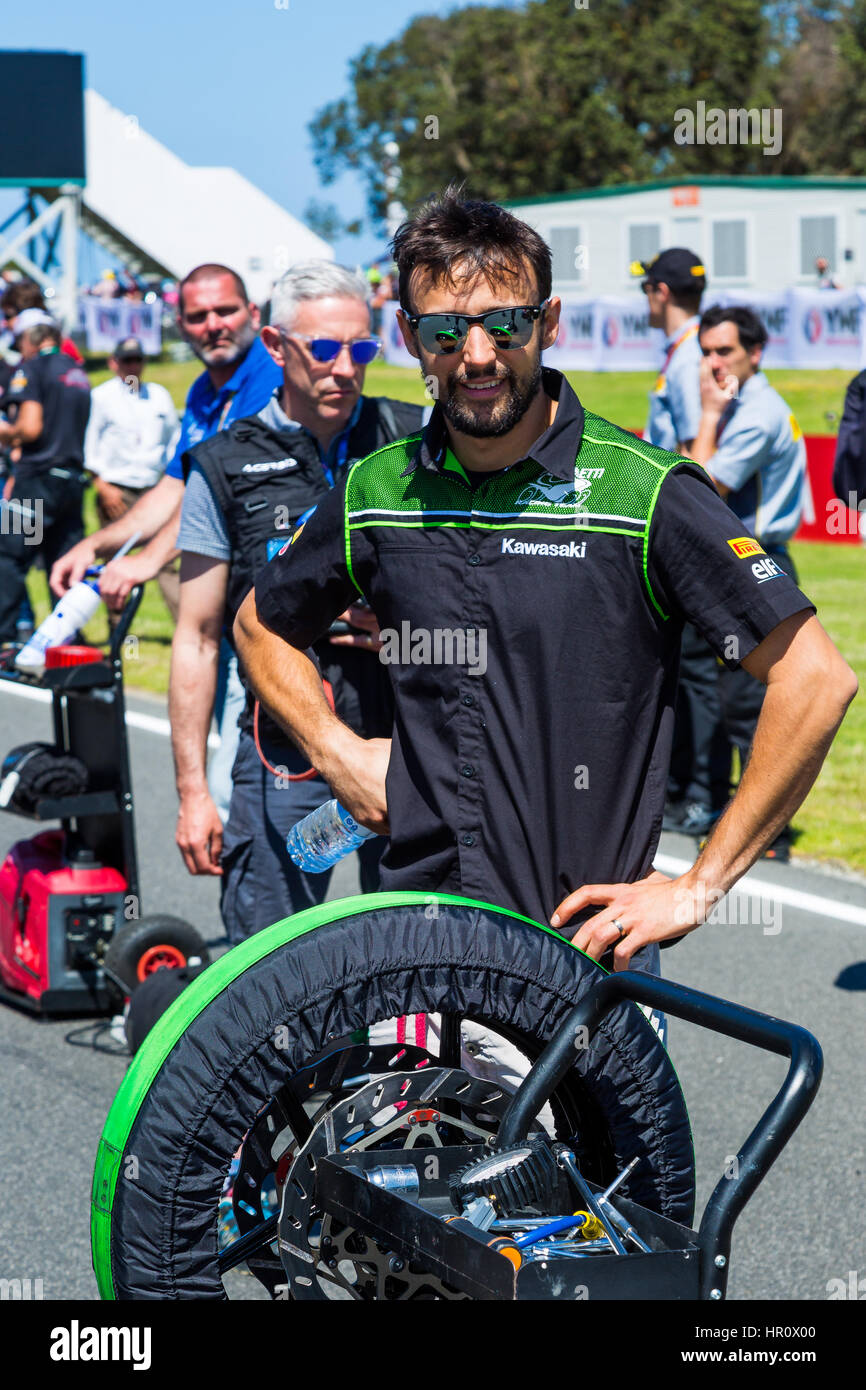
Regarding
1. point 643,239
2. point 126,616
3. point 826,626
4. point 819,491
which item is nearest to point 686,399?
point 126,616

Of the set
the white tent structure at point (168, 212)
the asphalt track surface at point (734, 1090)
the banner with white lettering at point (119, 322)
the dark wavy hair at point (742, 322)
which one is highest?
the white tent structure at point (168, 212)

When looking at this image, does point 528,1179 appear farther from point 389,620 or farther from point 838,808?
point 838,808

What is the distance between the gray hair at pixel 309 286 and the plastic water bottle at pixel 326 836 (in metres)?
1.50

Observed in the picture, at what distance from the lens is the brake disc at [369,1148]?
2209 mm

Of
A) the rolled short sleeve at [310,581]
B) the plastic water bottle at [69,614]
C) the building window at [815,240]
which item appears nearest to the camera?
the rolled short sleeve at [310,581]

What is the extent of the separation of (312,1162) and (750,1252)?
202 cm

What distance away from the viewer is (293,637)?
117 inches

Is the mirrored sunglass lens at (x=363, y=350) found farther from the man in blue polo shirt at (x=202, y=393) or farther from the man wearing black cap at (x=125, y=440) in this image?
the man wearing black cap at (x=125, y=440)

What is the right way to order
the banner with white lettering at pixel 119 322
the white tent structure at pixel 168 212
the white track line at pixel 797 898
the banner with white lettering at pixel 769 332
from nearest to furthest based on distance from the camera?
the white track line at pixel 797 898 < the banner with white lettering at pixel 769 332 < the banner with white lettering at pixel 119 322 < the white tent structure at pixel 168 212

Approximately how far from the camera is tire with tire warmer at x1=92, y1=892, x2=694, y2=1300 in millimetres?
2166

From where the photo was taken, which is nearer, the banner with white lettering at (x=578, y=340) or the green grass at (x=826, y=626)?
the green grass at (x=826, y=626)

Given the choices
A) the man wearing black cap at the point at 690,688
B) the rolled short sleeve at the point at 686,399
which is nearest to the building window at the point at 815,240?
the man wearing black cap at the point at 690,688

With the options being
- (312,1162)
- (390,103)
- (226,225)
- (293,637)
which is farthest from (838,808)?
(390,103)

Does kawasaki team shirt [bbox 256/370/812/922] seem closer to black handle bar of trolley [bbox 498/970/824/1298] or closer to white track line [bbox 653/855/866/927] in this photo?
black handle bar of trolley [bbox 498/970/824/1298]
